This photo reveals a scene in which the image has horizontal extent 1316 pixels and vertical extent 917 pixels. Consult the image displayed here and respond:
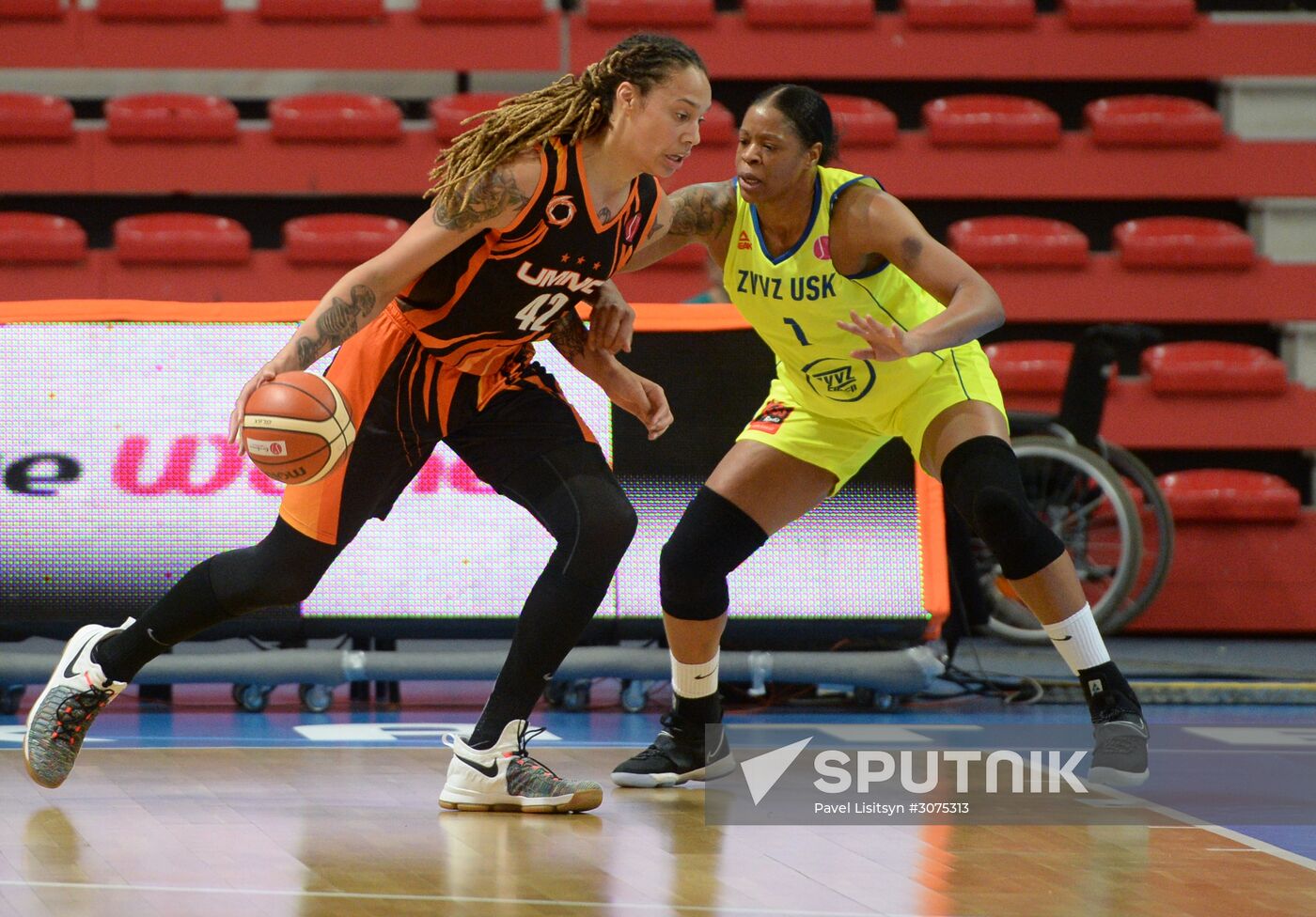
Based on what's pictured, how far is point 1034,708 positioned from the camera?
547cm

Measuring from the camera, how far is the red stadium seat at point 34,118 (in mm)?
8266

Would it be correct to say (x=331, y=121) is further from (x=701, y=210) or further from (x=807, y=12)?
(x=701, y=210)

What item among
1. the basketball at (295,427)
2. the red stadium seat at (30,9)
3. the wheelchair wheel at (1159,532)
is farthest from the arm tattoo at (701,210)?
the red stadium seat at (30,9)

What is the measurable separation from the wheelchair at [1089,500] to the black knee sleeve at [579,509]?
310 centimetres

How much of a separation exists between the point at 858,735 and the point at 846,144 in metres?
4.23

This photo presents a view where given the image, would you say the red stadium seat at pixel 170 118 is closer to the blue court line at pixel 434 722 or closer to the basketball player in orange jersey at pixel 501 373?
the blue court line at pixel 434 722

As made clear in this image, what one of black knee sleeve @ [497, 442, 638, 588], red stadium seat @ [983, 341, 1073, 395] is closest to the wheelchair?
red stadium seat @ [983, 341, 1073, 395]

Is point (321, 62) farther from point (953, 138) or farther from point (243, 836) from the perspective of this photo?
point (243, 836)

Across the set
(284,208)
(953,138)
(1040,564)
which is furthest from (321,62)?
(1040,564)

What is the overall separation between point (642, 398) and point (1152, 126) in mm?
5527

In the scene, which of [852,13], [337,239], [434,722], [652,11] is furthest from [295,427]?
[852,13]

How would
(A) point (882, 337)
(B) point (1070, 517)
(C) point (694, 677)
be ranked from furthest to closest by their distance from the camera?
(B) point (1070, 517) → (C) point (694, 677) → (A) point (882, 337)

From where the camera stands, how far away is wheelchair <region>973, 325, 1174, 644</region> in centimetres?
650

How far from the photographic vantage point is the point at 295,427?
3.24 metres
